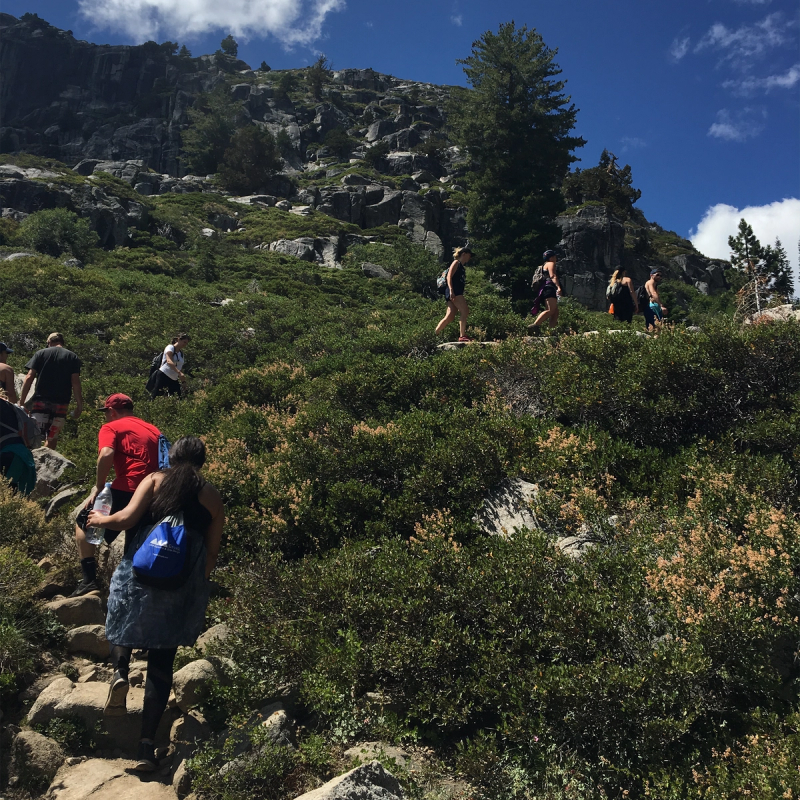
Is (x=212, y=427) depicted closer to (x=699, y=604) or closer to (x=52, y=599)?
(x=52, y=599)

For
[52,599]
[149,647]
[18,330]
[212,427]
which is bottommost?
[52,599]

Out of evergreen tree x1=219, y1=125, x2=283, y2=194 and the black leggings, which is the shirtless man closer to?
the black leggings

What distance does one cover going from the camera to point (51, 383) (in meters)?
7.81

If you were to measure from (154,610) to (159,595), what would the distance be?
0.30 ft

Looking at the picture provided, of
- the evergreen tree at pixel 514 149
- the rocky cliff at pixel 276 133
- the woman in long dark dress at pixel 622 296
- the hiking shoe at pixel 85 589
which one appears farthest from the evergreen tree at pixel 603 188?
the hiking shoe at pixel 85 589

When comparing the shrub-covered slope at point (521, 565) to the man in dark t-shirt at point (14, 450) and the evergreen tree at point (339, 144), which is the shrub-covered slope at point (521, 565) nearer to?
the man in dark t-shirt at point (14, 450)

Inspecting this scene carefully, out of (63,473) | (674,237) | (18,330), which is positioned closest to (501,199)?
(18,330)

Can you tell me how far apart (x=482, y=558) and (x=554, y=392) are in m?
3.12

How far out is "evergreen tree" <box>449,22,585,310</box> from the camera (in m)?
26.8

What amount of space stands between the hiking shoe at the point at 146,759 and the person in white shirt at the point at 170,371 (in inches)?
339

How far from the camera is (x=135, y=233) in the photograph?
123 feet

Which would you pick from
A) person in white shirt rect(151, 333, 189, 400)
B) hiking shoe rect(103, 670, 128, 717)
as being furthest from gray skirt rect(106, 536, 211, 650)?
person in white shirt rect(151, 333, 189, 400)

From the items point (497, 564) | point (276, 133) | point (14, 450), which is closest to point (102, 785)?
point (497, 564)

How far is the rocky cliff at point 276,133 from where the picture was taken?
49.5 meters
